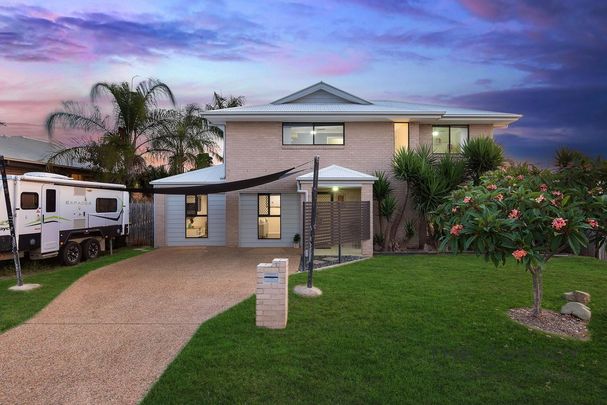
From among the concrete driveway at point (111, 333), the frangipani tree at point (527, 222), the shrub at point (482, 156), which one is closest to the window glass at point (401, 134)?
the shrub at point (482, 156)

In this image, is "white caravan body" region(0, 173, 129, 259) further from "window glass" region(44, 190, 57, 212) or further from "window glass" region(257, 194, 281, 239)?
"window glass" region(257, 194, 281, 239)

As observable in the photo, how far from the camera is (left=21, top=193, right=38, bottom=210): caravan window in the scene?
34.1 ft

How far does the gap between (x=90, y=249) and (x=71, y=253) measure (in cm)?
96

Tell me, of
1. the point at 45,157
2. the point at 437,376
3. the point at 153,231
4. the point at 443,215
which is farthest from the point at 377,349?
the point at 45,157

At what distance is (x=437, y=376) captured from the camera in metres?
4.20

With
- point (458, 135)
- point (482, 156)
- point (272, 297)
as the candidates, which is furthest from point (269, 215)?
point (272, 297)

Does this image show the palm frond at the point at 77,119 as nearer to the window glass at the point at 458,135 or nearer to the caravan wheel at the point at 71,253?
the caravan wheel at the point at 71,253

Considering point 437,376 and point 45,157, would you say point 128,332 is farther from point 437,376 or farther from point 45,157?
point 45,157

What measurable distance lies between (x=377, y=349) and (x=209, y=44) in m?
14.6

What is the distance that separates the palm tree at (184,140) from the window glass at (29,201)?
9860mm

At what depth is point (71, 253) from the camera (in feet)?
39.9

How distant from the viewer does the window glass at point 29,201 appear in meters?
10.4

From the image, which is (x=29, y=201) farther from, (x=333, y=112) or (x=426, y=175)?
(x=426, y=175)

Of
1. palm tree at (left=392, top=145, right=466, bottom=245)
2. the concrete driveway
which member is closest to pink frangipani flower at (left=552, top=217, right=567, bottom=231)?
the concrete driveway
